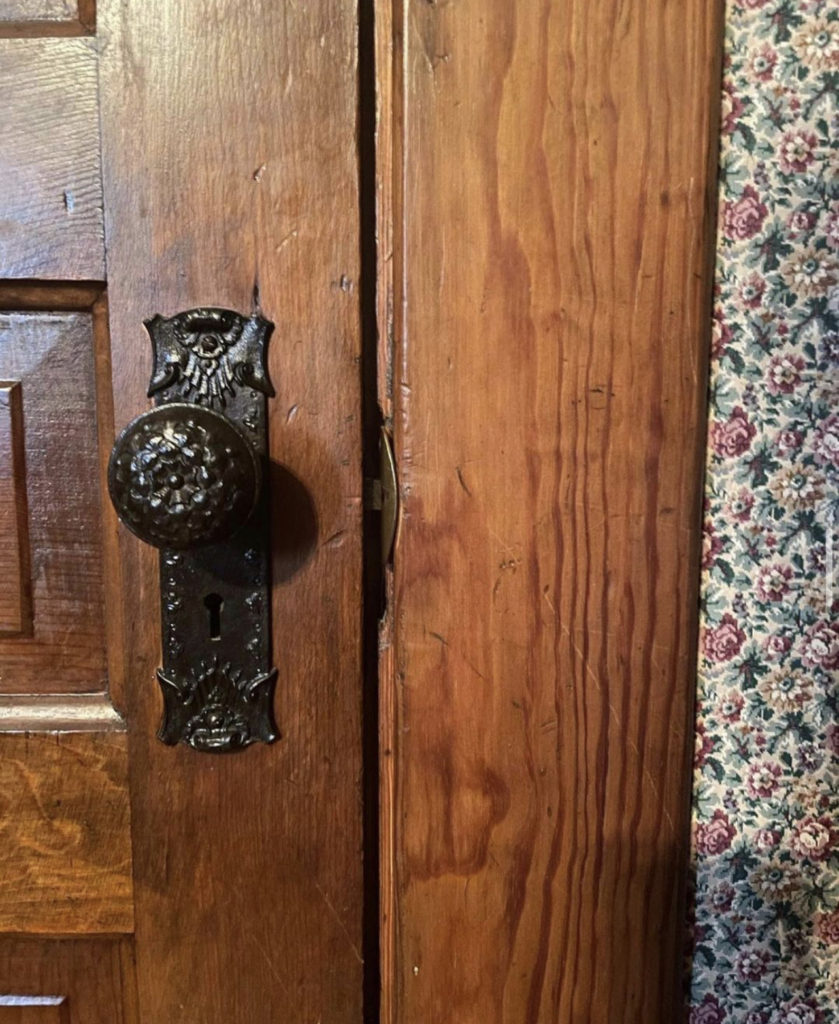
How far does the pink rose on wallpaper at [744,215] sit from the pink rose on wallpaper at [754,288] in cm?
2

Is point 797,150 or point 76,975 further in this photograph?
point 76,975

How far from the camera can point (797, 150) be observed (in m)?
0.41

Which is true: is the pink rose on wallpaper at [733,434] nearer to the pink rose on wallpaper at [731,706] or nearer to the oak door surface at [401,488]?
the oak door surface at [401,488]

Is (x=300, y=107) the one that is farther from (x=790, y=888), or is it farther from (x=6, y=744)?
(x=790, y=888)

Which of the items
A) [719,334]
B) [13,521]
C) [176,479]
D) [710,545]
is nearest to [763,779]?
[710,545]

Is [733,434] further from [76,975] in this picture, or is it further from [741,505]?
[76,975]

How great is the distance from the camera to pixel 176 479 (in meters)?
0.41

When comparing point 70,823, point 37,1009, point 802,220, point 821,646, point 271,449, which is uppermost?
point 802,220

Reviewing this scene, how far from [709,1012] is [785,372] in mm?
388

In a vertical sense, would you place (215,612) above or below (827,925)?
above

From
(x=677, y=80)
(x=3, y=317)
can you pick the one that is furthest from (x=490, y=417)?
(x=3, y=317)

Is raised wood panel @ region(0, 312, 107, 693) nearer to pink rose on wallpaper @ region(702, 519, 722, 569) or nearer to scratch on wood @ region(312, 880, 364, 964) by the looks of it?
scratch on wood @ region(312, 880, 364, 964)

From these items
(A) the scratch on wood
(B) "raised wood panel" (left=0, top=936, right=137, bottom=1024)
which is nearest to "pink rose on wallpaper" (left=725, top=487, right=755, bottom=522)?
(A) the scratch on wood

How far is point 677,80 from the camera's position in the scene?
15.9 inches
